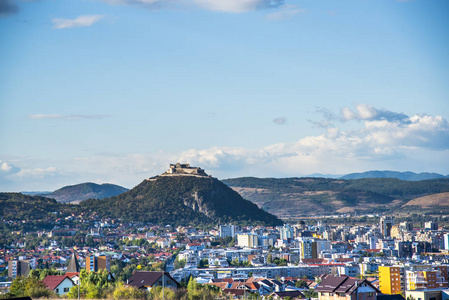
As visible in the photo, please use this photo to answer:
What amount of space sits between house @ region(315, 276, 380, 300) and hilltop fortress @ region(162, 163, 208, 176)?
9068 centimetres

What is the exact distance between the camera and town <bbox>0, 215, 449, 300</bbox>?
38.2m

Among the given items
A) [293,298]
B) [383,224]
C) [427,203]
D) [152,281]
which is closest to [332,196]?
[427,203]

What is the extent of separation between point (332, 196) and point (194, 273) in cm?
10917

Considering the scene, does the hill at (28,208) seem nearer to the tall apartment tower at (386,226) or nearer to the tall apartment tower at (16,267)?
the tall apartment tower at (16,267)

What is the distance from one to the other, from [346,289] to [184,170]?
9527cm

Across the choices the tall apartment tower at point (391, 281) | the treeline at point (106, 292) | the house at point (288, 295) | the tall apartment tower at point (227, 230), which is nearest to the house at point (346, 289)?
the treeline at point (106, 292)

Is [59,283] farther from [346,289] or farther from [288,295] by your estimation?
Answer: [288,295]

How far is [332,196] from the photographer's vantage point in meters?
174

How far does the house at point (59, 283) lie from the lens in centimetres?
3384

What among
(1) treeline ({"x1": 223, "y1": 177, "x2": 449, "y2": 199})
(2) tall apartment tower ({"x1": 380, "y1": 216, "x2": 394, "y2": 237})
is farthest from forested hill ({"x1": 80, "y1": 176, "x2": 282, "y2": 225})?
(1) treeline ({"x1": 223, "y1": 177, "x2": 449, "y2": 199})

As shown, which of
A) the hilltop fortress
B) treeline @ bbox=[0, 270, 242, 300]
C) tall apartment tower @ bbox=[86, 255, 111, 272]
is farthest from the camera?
the hilltop fortress

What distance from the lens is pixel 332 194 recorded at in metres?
176

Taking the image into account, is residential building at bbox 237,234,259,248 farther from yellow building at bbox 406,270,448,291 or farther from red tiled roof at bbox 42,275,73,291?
red tiled roof at bbox 42,275,73,291

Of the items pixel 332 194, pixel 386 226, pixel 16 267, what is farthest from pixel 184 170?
pixel 16 267
